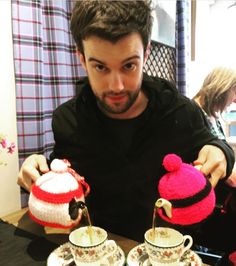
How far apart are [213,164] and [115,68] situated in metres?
0.35

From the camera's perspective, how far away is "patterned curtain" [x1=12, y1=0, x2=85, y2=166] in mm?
1186

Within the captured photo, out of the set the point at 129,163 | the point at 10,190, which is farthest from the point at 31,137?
the point at 129,163

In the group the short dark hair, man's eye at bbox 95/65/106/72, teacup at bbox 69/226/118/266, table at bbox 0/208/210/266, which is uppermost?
the short dark hair

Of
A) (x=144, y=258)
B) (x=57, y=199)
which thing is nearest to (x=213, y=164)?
(x=144, y=258)

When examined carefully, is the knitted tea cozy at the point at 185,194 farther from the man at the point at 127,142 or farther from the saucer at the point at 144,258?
the man at the point at 127,142

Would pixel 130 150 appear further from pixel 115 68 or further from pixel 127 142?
pixel 115 68

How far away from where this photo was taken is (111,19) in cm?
75

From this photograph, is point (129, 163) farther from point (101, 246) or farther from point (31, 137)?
point (31, 137)

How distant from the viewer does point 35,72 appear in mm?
1231

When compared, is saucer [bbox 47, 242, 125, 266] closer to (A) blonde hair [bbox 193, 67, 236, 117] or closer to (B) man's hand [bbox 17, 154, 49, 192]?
(B) man's hand [bbox 17, 154, 49, 192]

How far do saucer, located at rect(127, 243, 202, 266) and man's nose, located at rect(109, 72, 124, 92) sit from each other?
40 cm

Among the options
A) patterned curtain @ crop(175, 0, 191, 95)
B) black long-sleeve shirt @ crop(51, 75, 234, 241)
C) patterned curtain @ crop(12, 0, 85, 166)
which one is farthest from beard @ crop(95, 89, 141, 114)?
patterned curtain @ crop(175, 0, 191, 95)

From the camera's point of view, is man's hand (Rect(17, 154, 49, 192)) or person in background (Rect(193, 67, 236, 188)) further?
person in background (Rect(193, 67, 236, 188))

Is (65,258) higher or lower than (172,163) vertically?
lower
